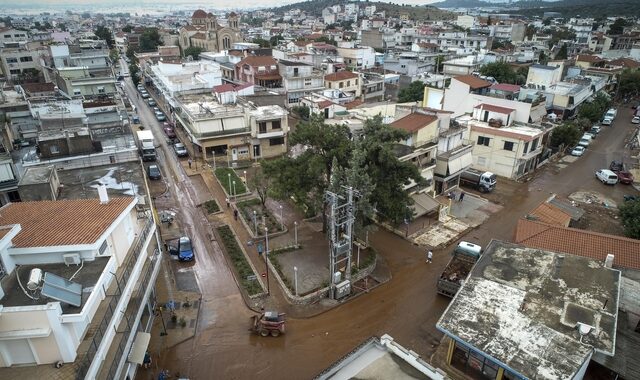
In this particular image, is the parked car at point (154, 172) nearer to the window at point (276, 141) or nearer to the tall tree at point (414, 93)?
the window at point (276, 141)

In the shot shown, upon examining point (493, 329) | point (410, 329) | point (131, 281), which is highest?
point (131, 281)

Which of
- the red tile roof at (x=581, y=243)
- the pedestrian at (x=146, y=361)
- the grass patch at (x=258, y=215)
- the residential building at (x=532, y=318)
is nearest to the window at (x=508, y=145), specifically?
the red tile roof at (x=581, y=243)

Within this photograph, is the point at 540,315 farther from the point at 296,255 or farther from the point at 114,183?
the point at 114,183

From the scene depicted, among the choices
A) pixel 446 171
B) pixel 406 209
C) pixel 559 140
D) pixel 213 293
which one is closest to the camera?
pixel 213 293

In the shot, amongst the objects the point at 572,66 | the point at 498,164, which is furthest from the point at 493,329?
the point at 572,66

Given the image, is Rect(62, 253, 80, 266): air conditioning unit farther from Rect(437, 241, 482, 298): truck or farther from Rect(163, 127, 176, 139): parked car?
Rect(163, 127, 176, 139): parked car

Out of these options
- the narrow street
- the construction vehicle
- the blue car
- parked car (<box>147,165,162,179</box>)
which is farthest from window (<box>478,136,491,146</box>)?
parked car (<box>147,165,162,179</box>)

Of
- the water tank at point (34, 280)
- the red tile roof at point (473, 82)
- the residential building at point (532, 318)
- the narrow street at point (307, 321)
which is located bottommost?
the narrow street at point (307, 321)
